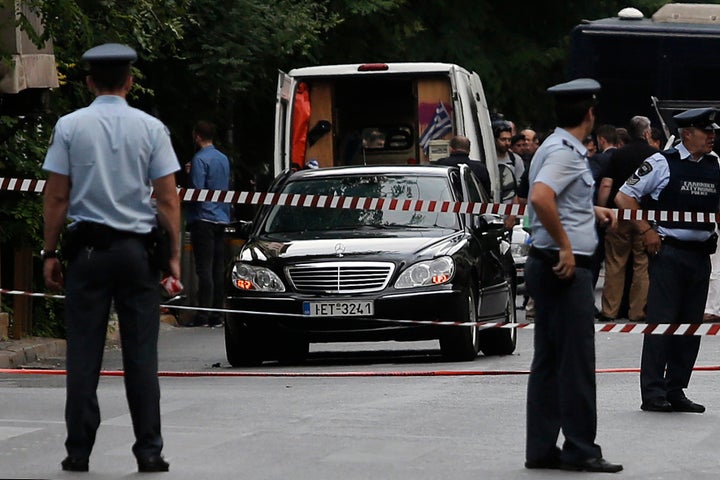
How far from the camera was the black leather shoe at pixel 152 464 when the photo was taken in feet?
27.7

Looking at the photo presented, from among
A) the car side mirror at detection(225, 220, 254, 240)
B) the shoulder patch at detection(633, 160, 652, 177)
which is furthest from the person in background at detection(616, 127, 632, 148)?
the shoulder patch at detection(633, 160, 652, 177)

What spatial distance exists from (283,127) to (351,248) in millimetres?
7616

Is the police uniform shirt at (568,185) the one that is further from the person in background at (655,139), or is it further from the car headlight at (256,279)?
the person in background at (655,139)

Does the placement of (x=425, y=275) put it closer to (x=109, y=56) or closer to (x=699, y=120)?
(x=699, y=120)

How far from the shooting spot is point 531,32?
33.3m

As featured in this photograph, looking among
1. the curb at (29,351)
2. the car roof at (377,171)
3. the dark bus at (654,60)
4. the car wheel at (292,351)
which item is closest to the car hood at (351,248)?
the car wheel at (292,351)

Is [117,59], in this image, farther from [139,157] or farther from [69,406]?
[69,406]

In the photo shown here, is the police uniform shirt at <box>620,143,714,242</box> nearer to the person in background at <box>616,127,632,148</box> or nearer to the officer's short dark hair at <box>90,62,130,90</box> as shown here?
the officer's short dark hair at <box>90,62,130,90</box>

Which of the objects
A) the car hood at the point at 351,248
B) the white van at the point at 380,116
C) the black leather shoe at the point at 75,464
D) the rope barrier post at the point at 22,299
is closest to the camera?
the black leather shoe at the point at 75,464

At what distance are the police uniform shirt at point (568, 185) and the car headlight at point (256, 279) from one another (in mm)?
5894

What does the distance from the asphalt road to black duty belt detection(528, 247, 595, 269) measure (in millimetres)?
949

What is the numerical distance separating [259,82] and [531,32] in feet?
30.1

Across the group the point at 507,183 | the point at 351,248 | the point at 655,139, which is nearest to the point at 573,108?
the point at 351,248

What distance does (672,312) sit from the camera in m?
11.4
